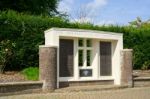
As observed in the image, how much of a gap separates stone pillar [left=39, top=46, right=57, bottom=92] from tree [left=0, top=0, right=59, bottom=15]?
11.6 m

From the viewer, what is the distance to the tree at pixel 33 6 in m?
30.0

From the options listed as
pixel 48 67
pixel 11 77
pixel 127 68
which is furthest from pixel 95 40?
pixel 11 77

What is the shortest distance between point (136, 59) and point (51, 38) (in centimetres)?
876

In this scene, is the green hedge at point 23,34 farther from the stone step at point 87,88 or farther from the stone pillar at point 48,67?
the stone step at point 87,88

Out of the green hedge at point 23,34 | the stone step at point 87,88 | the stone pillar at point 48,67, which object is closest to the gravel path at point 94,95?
the stone step at point 87,88

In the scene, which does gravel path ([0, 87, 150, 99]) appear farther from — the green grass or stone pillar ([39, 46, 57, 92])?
the green grass

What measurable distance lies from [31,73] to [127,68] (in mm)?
5036

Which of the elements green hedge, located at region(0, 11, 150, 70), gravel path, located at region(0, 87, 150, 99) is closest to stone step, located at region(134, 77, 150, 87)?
gravel path, located at region(0, 87, 150, 99)

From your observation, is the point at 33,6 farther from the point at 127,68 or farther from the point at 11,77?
the point at 11,77

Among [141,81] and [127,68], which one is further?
[141,81]

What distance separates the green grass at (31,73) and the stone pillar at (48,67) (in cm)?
98

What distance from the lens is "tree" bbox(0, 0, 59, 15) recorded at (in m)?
30.0

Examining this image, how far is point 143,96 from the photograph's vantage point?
17.6 meters

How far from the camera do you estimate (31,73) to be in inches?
785
